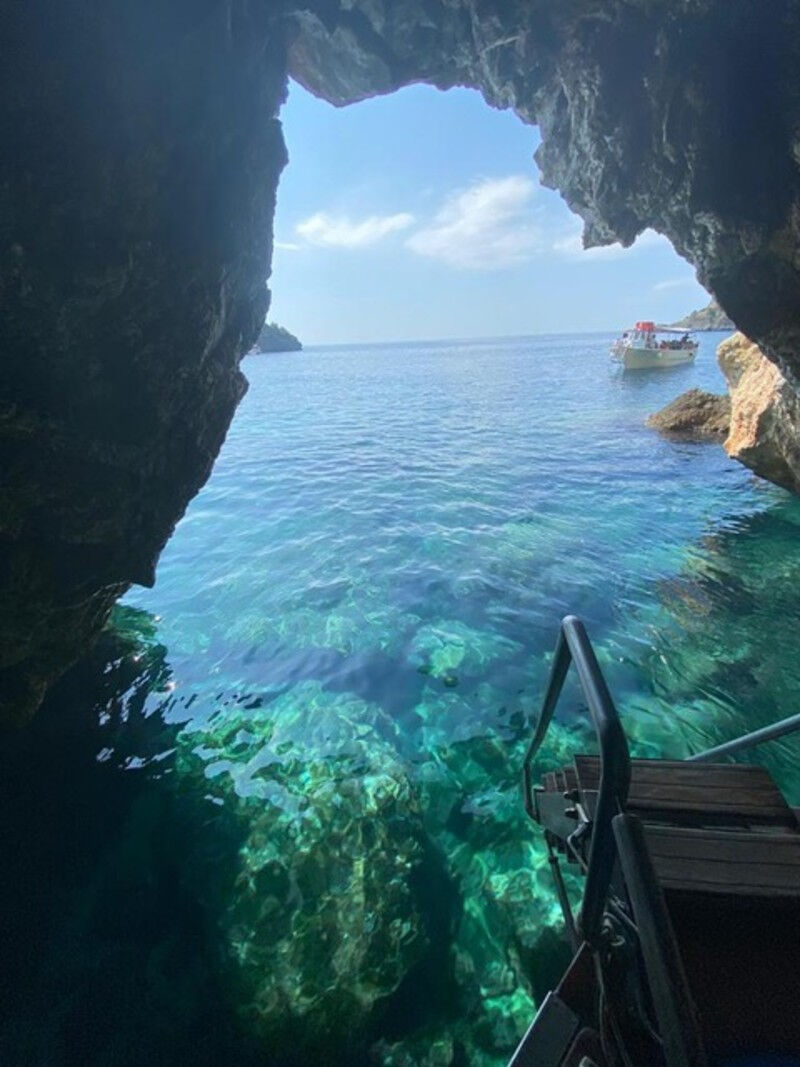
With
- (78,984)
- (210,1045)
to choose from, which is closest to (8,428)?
(78,984)

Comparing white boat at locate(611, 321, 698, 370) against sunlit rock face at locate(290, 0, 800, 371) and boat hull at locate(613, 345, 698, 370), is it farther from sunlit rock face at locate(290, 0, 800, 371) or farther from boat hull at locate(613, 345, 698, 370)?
sunlit rock face at locate(290, 0, 800, 371)

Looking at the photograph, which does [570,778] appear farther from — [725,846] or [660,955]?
[660,955]

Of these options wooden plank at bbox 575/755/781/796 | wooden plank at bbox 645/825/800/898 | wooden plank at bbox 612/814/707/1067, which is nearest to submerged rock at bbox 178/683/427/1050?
wooden plank at bbox 575/755/781/796

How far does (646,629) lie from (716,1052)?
8795mm

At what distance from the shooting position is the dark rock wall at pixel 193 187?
5.67 meters

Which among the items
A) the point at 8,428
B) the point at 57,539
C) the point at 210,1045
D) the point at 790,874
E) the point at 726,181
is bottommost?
the point at 210,1045

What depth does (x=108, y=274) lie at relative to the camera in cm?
621

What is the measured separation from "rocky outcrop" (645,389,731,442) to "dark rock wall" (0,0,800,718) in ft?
53.9

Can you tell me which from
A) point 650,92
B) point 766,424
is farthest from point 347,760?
point 766,424

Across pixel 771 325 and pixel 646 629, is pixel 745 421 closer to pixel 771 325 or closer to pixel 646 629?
pixel 771 325

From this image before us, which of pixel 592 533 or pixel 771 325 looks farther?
pixel 592 533

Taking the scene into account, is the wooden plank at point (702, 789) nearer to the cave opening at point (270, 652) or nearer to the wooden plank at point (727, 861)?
the wooden plank at point (727, 861)

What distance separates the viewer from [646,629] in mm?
10281

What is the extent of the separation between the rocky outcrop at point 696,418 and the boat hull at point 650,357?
34762mm
